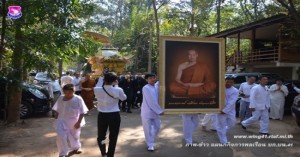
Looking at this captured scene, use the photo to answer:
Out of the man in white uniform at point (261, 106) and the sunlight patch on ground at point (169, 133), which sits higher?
the man in white uniform at point (261, 106)

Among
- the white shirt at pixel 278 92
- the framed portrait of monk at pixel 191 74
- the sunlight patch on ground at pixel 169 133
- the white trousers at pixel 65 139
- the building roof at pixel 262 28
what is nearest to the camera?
the white trousers at pixel 65 139

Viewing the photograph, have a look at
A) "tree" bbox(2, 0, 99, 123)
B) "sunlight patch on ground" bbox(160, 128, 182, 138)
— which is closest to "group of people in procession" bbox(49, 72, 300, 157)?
"tree" bbox(2, 0, 99, 123)

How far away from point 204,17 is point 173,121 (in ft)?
74.6

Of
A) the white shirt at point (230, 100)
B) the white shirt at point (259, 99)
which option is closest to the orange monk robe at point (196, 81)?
the white shirt at point (230, 100)

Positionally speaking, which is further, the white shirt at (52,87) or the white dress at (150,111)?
the white shirt at (52,87)

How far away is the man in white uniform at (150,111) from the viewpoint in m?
7.22

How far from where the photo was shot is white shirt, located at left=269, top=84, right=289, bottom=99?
1224cm

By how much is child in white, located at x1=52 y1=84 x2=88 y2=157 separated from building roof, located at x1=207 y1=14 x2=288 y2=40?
13394 millimetres

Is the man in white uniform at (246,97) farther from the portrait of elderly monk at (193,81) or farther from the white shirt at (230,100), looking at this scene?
the portrait of elderly monk at (193,81)

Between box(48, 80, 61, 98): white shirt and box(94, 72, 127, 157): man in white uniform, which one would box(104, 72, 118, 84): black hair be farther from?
box(48, 80, 61, 98): white shirt

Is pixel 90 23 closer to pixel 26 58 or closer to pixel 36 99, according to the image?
pixel 26 58

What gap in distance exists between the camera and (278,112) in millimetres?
12453

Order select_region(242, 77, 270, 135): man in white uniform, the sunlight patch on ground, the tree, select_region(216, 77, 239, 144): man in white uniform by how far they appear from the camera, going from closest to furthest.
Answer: the tree
select_region(216, 77, 239, 144): man in white uniform
the sunlight patch on ground
select_region(242, 77, 270, 135): man in white uniform

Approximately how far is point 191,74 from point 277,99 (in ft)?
21.9
